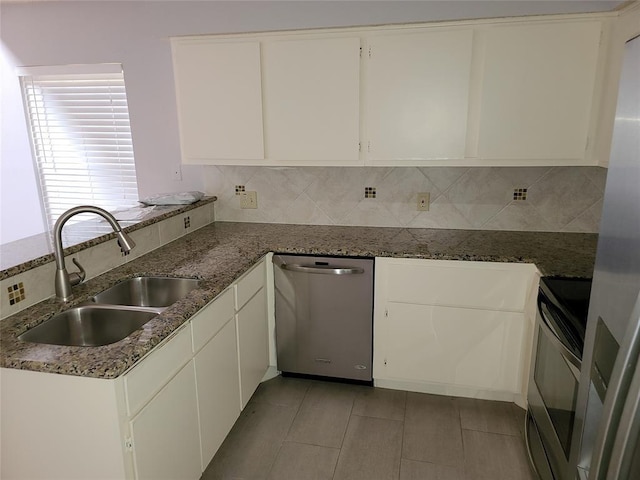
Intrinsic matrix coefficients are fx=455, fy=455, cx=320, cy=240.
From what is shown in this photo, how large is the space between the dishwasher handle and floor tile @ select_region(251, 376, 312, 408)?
2.43 feet

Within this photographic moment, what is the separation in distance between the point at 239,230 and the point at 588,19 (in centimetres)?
227

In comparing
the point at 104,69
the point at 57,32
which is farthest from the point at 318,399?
the point at 57,32

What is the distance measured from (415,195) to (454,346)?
0.98 metres

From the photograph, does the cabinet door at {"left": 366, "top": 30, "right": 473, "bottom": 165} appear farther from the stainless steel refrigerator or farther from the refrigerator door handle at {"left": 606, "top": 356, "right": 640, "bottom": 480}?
the refrigerator door handle at {"left": 606, "top": 356, "right": 640, "bottom": 480}

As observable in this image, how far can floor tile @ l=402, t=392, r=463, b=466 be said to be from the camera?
2.23 meters

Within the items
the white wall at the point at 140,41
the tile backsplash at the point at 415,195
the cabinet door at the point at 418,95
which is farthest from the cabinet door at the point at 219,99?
the cabinet door at the point at 418,95

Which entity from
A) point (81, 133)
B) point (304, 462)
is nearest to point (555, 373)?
point (304, 462)

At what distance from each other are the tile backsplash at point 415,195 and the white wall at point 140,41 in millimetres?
474

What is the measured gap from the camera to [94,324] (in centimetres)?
183

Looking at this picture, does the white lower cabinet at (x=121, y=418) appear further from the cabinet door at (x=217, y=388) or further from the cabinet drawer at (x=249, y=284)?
the cabinet drawer at (x=249, y=284)

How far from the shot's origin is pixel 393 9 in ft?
8.66

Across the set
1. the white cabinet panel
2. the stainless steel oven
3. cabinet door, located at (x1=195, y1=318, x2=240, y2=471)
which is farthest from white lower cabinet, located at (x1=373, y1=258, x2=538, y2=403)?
cabinet door, located at (x1=195, y1=318, x2=240, y2=471)

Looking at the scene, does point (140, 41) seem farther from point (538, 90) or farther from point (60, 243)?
point (538, 90)

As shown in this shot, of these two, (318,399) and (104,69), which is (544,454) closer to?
(318,399)
